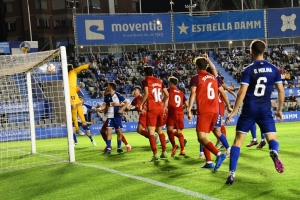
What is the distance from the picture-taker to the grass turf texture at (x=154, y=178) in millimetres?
6965

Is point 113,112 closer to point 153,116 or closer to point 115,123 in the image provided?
point 115,123

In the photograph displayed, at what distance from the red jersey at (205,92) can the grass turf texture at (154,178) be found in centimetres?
127

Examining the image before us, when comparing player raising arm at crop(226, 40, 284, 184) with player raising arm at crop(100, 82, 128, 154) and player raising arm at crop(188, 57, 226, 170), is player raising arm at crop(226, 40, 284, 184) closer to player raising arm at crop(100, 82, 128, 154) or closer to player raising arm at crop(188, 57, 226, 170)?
player raising arm at crop(188, 57, 226, 170)

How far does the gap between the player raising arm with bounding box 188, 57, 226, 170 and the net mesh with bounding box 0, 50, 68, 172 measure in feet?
15.2

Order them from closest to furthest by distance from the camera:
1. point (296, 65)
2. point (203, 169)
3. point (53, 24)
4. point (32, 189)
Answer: point (32, 189), point (203, 169), point (296, 65), point (53, 24)

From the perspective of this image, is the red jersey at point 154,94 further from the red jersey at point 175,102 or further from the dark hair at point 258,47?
the dark hair at point 258,47

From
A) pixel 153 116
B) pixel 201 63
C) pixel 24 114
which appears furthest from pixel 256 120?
pixel 24 114

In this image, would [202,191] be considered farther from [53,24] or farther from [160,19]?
[53,24]

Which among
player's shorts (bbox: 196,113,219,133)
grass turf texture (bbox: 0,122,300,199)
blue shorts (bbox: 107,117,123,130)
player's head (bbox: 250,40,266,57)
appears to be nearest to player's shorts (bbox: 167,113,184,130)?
grass turf texture (bbox: 0,122,300,199)

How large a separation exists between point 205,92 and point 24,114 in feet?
52.0

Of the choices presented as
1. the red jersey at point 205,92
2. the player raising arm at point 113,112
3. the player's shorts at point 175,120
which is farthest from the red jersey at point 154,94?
the player raising arm at point 113,112

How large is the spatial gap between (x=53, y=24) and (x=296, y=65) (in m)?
41.0

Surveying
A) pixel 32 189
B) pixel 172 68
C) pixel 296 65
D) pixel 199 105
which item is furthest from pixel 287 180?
pixel 296 65

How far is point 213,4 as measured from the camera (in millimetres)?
62344
